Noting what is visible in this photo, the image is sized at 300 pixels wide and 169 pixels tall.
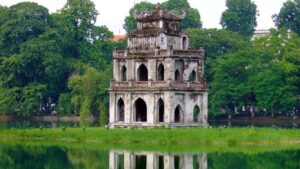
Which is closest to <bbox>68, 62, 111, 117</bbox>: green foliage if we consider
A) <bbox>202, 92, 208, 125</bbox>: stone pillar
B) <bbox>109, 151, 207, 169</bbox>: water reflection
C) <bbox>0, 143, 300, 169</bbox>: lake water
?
<bbox>202, 92, 208, 125</bbox>: stone pillar

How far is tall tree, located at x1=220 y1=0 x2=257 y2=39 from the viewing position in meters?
128

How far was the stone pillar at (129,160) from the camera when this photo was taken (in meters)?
52.1

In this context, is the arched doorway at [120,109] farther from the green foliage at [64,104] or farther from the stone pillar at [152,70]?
the green foliage at [64,104]

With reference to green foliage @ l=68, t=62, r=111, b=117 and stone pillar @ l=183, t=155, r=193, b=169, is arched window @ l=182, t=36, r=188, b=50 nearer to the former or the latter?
stone pillar @ l=183, t=155, r=193, b=169

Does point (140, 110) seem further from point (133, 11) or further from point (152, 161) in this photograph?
point (133, 11)

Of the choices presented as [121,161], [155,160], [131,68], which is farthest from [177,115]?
[121,161]

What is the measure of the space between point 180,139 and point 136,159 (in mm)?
10176

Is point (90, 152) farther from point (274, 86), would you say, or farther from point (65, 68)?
point (65, 68)

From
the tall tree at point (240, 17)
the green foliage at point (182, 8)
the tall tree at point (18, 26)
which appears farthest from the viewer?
the tall tree at point (240, 17)

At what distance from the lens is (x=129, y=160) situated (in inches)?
2151

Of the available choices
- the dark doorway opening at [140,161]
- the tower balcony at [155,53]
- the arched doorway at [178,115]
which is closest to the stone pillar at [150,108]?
the arched doorway at [178,115]

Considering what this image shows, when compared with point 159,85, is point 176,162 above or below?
below

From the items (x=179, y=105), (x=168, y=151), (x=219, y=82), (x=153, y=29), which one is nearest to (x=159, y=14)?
(x=153, y=29)

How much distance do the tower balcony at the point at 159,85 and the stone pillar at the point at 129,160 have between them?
15059 millimetres
